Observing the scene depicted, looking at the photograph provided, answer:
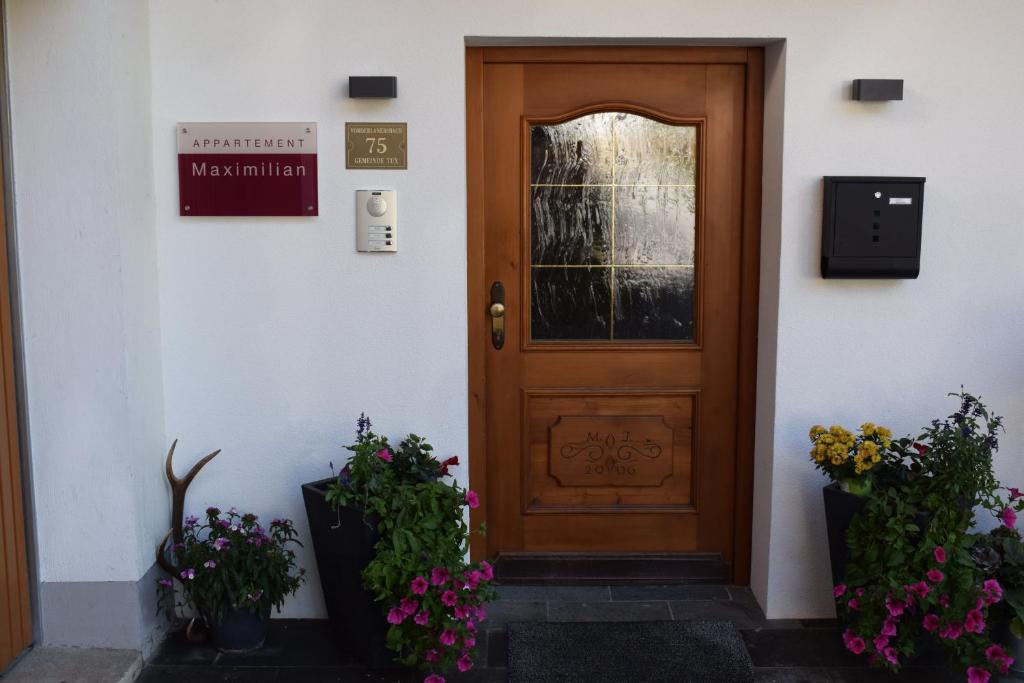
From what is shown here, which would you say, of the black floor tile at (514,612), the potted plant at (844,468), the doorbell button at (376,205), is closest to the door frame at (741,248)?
the black floor tile at (514,612)

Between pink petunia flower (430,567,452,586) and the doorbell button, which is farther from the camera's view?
the doorbell button

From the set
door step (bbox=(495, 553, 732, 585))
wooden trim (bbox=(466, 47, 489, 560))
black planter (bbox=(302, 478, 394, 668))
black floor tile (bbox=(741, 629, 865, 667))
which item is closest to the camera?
black planter (bbox=(302, 478, 394, 668))

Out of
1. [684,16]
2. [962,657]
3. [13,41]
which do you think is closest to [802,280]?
[684,16]

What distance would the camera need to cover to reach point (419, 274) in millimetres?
3012

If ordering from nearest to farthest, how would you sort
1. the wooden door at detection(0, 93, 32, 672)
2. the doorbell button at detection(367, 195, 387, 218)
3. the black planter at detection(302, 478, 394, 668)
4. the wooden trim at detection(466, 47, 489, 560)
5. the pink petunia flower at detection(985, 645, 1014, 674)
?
the pink petunia flower at detection(985, 645, 1014, 674) → the wooden door at detection(0, 93, 32, 672) → the black planter at detection(302, 478, 394, 668) → the doorbell button at detection(367, 195, 387, 218) → the wooden trim at detection(466, 47, 489, 560)

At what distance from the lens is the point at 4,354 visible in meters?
2.62

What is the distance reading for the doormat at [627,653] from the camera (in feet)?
9.05

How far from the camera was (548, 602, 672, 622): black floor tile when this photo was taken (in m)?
3.12

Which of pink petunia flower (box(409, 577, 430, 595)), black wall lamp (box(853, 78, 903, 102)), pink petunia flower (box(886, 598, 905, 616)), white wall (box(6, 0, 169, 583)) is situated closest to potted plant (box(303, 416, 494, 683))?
pink petunia flower (box(409, 577, 430, 595))

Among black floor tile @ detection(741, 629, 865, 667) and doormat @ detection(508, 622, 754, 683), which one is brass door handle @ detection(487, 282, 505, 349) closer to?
doormat @ detection(508, 622, 754, 683)

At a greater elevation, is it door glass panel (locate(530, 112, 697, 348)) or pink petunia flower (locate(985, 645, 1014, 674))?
door glass panel (locate(530, 112, 697, 348))

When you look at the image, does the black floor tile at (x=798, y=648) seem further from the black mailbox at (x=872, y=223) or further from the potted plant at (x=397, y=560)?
the black mailbox at (x=872, y=223)

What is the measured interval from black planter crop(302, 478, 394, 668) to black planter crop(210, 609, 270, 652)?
0.26 m

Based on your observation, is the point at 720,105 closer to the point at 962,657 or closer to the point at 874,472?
the point at 874,472
